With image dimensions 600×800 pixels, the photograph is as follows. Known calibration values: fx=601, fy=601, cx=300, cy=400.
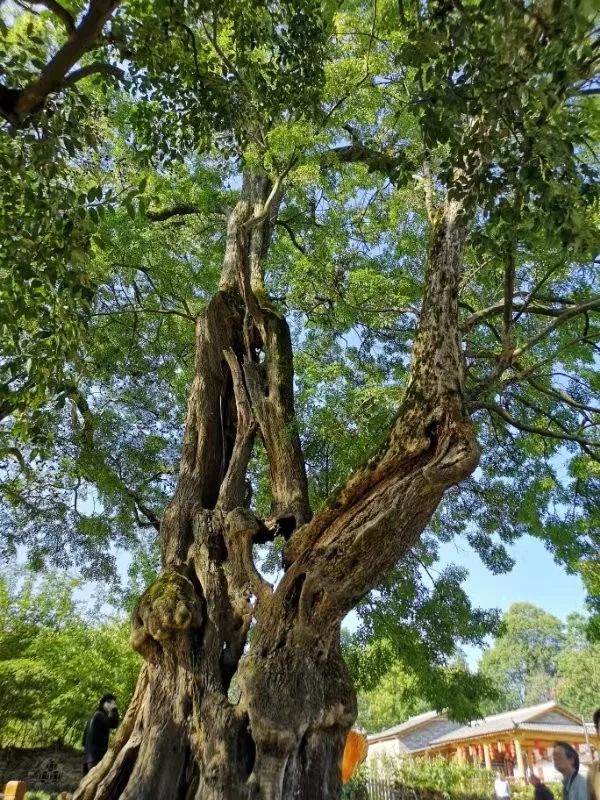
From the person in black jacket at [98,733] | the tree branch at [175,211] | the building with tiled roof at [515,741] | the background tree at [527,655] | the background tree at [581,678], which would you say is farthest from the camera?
the background tree at [527,655]

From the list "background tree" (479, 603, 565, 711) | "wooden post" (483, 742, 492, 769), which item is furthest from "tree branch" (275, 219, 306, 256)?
"background tree" (479, 603, 565, 711)

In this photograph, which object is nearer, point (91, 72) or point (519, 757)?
point (91, 72)

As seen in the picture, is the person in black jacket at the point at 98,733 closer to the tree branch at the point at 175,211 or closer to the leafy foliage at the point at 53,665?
the tree branch at the point at 175,211

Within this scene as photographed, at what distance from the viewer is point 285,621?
155 inches

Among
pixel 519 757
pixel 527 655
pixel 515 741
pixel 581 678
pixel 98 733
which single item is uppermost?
pixel 527 655

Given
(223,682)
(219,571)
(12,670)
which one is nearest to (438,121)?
(219,571)

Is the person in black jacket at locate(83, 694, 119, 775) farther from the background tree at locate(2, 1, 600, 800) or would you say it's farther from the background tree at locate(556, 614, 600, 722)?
the background tree at locate(556, 614, 600, 722)

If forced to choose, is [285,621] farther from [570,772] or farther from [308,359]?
[308,359]

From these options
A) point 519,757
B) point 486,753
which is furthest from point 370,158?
point 486,753

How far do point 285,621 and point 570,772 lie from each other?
222cm

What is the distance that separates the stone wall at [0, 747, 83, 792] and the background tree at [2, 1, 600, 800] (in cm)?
Answer: 836

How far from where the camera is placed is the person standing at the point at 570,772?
3906 millimetres

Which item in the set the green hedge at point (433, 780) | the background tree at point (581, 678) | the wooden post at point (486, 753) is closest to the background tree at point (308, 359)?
the green hedge at point (433, 780)

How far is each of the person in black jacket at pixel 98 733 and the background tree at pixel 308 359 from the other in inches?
77.3
